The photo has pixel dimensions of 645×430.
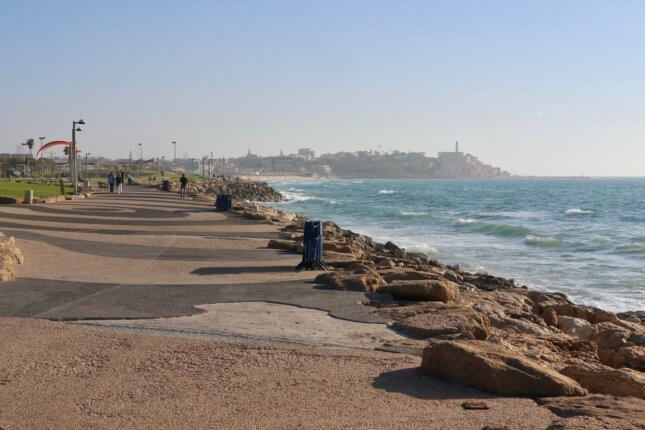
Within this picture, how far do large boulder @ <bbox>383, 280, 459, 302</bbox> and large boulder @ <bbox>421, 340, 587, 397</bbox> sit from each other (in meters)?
3.83

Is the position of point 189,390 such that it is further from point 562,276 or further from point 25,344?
point 562,276

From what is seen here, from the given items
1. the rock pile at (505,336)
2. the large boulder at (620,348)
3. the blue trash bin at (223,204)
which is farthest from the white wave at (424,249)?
the large boulder at (620,348)

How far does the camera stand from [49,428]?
514 centimetres

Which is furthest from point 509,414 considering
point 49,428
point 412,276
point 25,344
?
point 412,276

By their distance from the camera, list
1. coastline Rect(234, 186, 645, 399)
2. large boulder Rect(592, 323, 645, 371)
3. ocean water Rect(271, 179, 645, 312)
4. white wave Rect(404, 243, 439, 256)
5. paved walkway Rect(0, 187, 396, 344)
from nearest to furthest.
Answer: coastline Rect(234, 186, 645, 399) → large boulder Rect(592, 323, 645, 371) → paved walkway Rect(0, 187, 396, 344) → ocean water Rect(271, 179, 645, 312) → white wave Rect(404, 243, 439, 256)

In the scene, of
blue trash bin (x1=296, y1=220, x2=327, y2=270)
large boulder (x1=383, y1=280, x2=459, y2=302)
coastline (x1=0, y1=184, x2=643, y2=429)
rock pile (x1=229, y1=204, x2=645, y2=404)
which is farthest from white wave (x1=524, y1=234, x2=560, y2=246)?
large boulder (x1=383, y1=280, x2=459, y2=302)

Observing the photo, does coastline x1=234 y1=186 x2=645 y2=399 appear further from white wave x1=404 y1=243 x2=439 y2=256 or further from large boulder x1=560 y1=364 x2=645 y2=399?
white wave x1=404 y1=243 x2=439 y2=256

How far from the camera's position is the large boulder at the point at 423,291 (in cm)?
1052

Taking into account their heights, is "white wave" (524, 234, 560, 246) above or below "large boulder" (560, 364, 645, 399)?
below

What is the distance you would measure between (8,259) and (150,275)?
2.18m

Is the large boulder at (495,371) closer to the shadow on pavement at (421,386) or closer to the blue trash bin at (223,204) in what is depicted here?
the shadow on pavement at (421,386)

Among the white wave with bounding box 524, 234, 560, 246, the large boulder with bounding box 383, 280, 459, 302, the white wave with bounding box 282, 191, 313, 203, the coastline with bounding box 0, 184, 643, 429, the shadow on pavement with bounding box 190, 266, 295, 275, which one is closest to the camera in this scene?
the coastline with bounding box 0, 184, 643, 429

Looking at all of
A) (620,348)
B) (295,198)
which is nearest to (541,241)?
(620,348)

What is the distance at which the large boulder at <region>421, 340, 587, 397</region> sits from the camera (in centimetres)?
600
